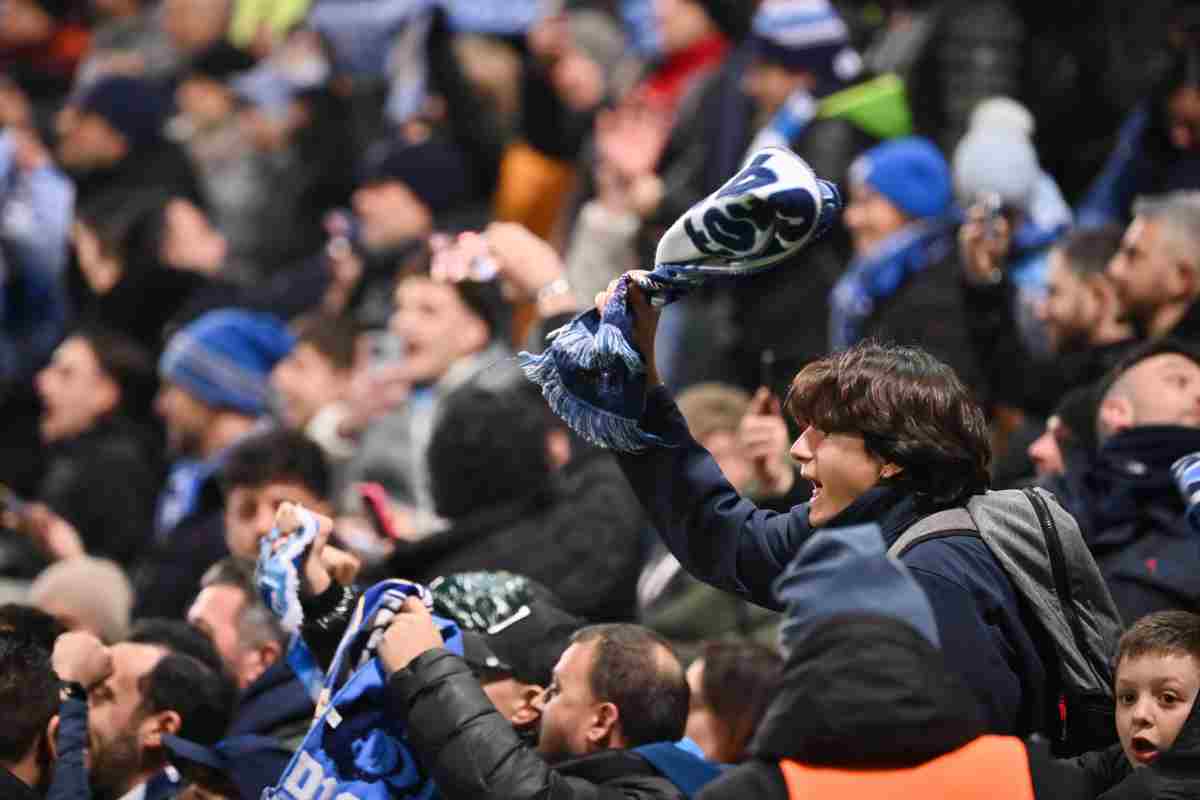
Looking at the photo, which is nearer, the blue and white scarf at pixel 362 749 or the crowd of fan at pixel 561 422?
the crowd of fan at pixel 561 422

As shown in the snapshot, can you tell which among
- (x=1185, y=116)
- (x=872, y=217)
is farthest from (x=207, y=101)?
(x=1185, y=116)

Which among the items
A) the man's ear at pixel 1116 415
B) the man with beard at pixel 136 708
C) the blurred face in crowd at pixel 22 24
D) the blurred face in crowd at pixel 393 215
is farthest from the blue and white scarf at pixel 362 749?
the blurred face in crowd at pixel 22 24

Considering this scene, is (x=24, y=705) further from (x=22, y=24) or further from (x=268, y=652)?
(x=22, y=24)

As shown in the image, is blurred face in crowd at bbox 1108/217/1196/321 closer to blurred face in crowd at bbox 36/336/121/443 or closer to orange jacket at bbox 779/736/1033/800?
orange jacket at bbox 779/736/1033/800

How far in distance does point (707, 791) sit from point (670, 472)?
3.36 feet

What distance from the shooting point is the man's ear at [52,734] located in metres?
4.25

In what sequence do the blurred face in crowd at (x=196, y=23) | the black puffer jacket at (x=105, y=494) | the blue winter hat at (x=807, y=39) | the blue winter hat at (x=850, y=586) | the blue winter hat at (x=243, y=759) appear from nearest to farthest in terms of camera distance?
the blue winter hat at (x=850, y=586)
the blue winter hat at (x=243, y=759)
the blue winter hat at (x=807, y=39)
the black puffer jacket at (x=105, y=494)
the blurred face in crowd at (x=196, y=23)

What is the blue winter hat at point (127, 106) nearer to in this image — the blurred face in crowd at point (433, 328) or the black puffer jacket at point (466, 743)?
the blurred face in crowd at point (433, 328)

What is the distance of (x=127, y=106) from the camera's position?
991 cm

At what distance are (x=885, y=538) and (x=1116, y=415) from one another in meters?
1.49

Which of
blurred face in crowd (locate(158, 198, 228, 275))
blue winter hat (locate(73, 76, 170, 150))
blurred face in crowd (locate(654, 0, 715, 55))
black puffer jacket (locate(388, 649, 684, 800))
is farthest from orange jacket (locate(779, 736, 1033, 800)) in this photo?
blue winter hat (locate(73, 76, 170, 150))

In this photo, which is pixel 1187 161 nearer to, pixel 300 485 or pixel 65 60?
pixel 300 485

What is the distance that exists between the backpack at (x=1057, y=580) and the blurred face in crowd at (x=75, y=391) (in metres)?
5.05

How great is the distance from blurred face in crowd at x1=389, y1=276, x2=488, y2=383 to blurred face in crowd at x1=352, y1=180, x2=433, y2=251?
4.74 ft
